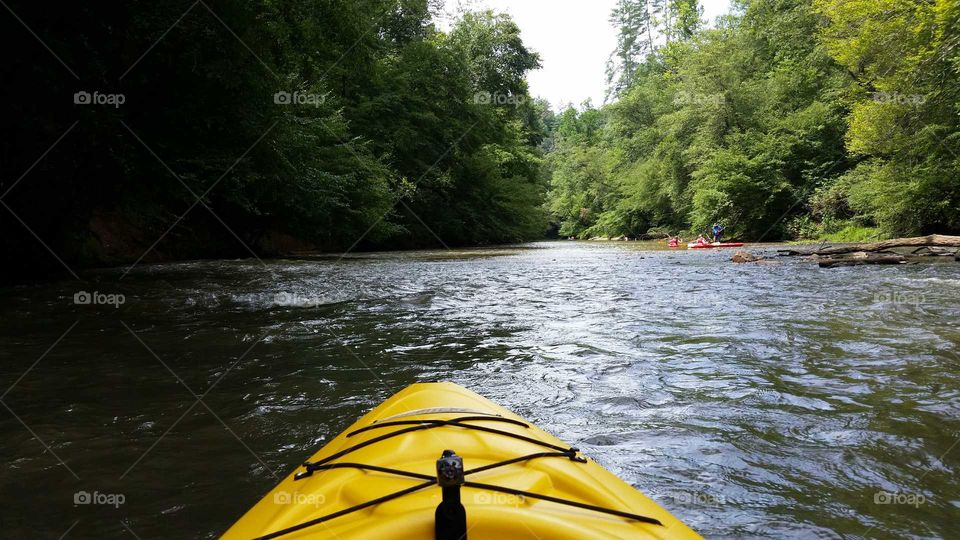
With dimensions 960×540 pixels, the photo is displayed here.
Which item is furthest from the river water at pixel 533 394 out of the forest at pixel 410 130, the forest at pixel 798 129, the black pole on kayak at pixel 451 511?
the forest at pixel 798 129

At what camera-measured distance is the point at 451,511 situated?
1266mm

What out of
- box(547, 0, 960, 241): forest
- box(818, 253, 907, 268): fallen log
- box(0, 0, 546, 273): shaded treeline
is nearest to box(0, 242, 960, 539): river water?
box(0, 0, 546, 273): shaded treeline

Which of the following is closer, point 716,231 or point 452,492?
point 452,492

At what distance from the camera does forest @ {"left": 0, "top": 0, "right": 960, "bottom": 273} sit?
7.93 metres

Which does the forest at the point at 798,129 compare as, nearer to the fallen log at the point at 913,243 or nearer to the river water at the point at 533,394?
the fallen log at the point at 913,243

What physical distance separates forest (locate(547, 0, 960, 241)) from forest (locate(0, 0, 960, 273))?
0.09 m

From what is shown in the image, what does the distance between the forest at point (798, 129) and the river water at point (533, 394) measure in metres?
10.8

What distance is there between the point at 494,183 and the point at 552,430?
2833 centimetres

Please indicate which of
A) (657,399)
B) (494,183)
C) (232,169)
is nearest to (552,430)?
(657,399)

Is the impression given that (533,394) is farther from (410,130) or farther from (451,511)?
(410,130)

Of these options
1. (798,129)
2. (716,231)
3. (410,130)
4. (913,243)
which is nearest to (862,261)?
(913,243)

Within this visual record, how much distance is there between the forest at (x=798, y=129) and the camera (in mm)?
15438

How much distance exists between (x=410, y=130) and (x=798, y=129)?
655 inches

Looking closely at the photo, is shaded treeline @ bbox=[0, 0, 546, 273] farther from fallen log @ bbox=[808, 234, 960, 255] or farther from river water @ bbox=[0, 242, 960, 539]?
fallen log @ bbox=[808, 234, 960, 255]
